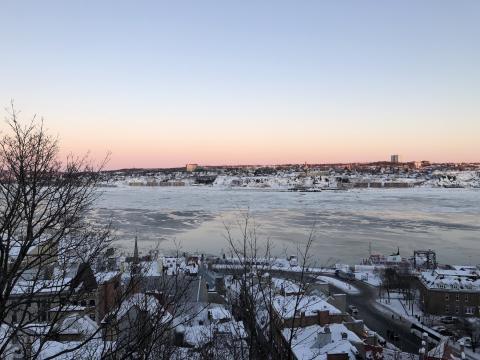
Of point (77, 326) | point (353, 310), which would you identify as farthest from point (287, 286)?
point (353, 310)

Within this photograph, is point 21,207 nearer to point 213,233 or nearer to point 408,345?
point 408,345

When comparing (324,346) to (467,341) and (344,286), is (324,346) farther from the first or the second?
(344,286)

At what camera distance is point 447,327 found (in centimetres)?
1470

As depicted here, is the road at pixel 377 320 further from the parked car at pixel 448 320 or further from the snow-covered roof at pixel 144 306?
the snow-covered roof at pixel 144 306

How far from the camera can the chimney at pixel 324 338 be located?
892 cm

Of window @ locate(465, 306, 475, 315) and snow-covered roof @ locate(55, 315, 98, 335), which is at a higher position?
snow-covered roof @ locate(55, 315, 98, 335)

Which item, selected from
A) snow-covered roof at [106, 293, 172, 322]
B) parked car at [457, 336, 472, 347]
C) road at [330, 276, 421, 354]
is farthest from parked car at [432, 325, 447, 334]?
snow-covered roof at [106, 293, 172, 322]

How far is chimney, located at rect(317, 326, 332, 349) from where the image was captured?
8922 mm

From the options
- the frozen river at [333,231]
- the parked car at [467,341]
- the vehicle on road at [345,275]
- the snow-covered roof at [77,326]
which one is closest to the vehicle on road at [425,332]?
the parked car at [467,341]

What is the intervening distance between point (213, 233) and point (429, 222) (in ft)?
51.2

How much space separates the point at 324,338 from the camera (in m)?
8.98

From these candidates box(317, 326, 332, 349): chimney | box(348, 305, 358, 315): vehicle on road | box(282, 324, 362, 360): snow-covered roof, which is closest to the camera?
box(282, 324, 362, 360): snow-covered roof

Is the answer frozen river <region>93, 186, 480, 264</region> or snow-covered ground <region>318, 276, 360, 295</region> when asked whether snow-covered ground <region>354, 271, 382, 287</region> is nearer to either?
snow-covered ground <region>318, 276, 360, 295</region>

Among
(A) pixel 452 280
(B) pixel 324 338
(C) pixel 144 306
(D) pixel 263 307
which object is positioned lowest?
(A) pixel 452 280
